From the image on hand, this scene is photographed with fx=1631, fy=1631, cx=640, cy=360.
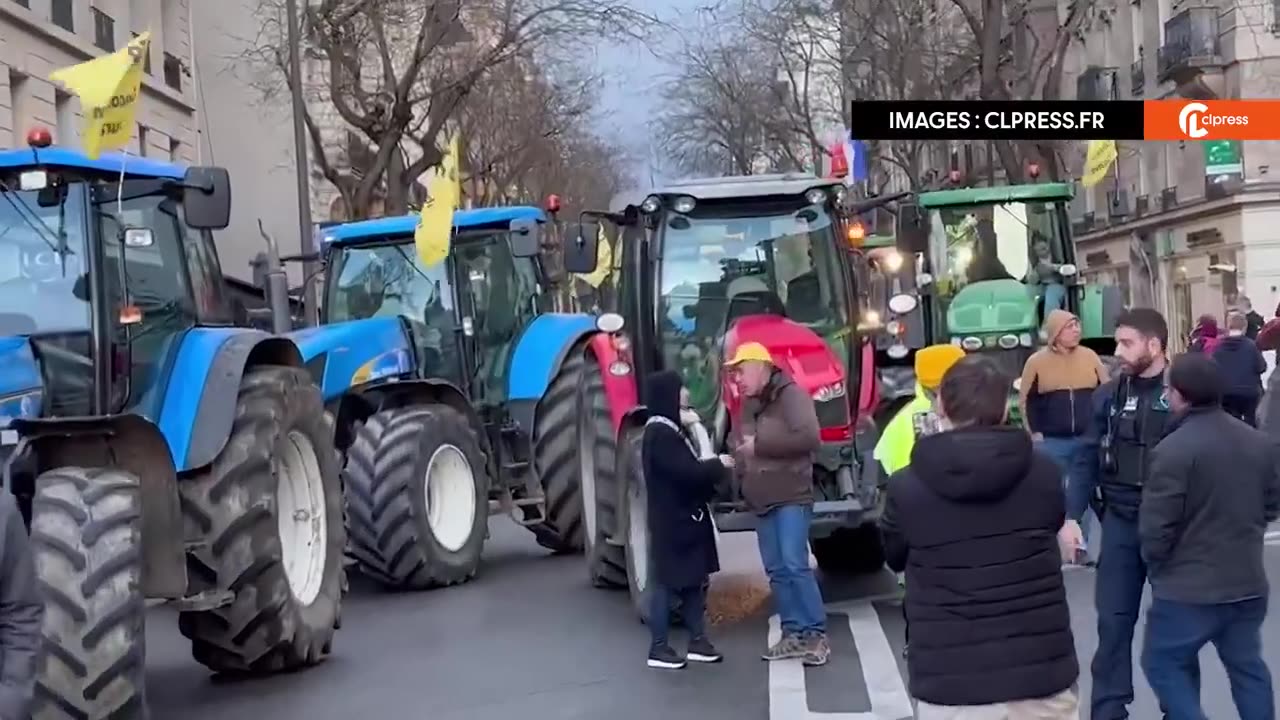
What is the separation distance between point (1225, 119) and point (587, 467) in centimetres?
2677

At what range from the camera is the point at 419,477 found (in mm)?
10812

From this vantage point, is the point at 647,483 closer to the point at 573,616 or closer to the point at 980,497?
the point at 573,616

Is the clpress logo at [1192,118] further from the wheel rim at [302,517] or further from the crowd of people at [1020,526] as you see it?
the wheel rim at [302,517]

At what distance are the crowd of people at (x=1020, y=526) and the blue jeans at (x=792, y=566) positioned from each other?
0.01m

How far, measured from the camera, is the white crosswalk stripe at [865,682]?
23.8 ft

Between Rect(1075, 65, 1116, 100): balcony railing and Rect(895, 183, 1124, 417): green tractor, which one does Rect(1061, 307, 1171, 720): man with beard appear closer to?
Rect(895, 183, 1124, 417): green tractor

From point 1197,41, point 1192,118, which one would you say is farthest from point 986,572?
point 1197,41

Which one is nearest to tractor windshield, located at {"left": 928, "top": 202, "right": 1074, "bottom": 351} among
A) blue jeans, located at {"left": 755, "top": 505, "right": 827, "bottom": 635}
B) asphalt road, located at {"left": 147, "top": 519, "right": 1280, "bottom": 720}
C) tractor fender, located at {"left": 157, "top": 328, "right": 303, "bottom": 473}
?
asphalt road, located at {"left": 147, "top": 519, "right": 1280, "bottom": 720}

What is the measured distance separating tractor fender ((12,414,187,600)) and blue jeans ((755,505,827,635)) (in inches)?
112

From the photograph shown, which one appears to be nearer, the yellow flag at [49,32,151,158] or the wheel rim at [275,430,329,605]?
the yellow flag at [49,32,151,158]

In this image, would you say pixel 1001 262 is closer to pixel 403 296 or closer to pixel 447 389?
pixel 403 296

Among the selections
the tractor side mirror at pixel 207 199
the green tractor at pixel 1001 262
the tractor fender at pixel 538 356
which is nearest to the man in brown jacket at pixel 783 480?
the tractor side mirror at pixel 207 199

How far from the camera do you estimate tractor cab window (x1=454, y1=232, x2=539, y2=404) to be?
41.7 ft

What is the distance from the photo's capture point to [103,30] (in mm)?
26516
